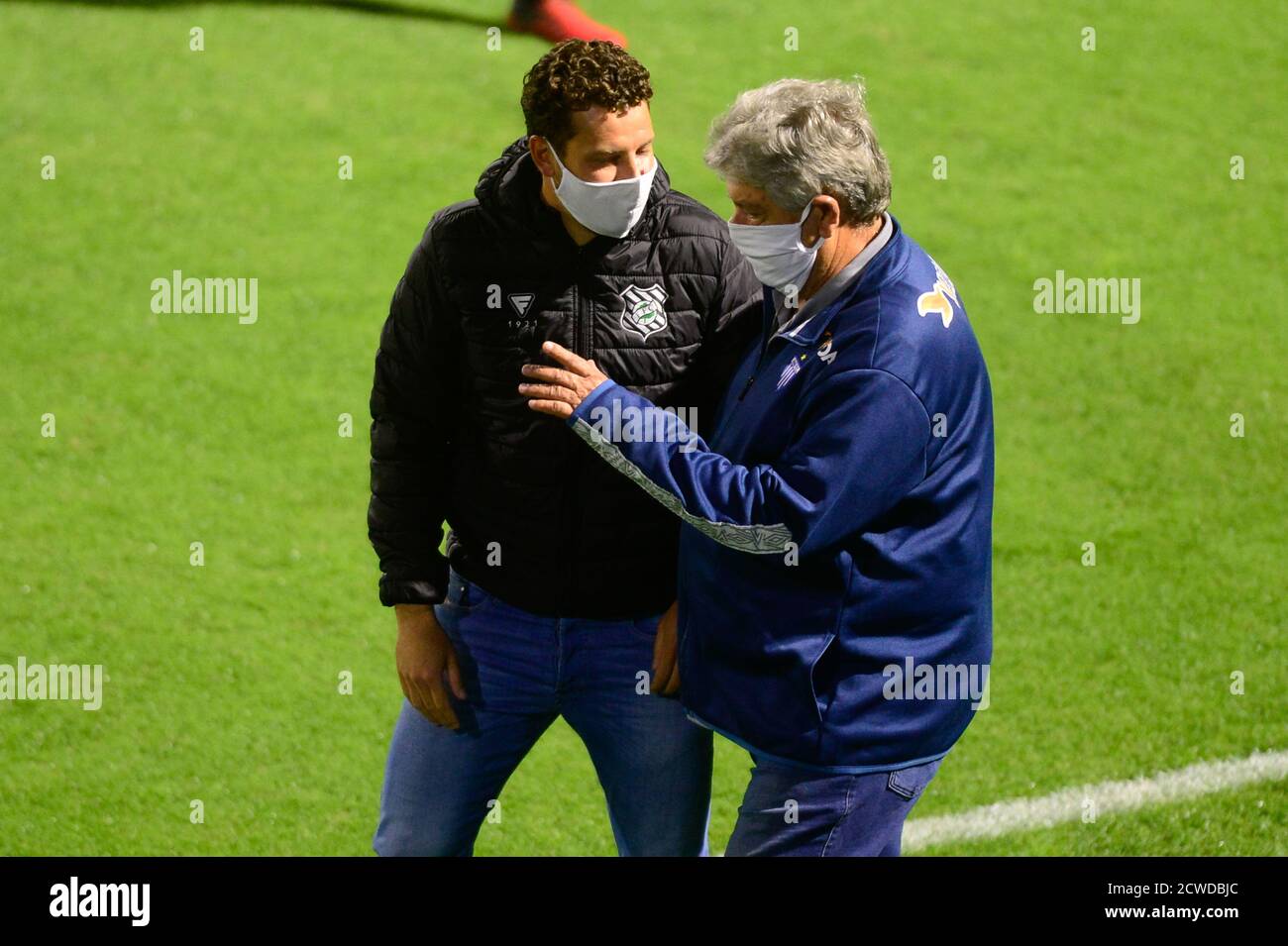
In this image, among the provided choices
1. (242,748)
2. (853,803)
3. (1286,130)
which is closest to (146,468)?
(242,748)

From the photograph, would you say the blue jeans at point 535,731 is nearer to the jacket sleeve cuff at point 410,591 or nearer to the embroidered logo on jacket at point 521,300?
the jacket sleeve cuff at point 410,591

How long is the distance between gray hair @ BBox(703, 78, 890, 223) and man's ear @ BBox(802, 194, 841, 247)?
2 centimetres

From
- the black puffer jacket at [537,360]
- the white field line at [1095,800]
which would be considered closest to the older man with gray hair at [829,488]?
the black puffer jacket at [537,360]

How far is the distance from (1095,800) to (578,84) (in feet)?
9.00

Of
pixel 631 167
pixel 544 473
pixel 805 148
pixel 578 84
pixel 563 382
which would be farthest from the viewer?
pixel 544 473

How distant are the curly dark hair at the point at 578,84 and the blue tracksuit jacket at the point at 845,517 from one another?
0.56m

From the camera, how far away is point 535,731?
3.51 m

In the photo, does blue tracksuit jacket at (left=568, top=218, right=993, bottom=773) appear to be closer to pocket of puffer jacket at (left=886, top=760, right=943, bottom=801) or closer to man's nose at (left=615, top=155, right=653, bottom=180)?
pocket of puffer jacket at (left=886, top=760, right=943, bottom=801)

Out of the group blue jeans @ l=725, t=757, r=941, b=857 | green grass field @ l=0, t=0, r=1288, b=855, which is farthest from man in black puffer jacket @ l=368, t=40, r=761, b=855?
green grass field @ l=0, t=0, r=1288, b=855

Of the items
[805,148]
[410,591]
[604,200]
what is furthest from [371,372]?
[805,148]

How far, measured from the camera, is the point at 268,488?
20.6 ft

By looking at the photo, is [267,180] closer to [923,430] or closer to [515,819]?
[515,819]

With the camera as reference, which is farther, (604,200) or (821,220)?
(604,200)

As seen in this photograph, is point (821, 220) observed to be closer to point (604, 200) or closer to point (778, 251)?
point (778, 251)
